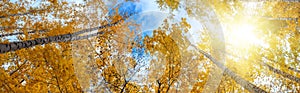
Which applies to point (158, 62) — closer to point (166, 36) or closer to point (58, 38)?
point (166, 36)

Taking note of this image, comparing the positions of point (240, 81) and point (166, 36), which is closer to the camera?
point (240, 81)

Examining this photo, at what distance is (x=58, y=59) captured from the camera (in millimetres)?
9008

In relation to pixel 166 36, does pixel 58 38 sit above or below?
above

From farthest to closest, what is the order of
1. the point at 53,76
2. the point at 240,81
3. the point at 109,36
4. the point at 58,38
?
the point at 109,36, the point at 53,76, the point at 58,38, the point at 240,81

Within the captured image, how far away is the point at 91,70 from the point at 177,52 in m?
4.10

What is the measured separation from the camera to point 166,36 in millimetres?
11570

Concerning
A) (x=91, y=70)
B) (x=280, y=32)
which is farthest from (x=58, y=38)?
(x=280, y=32)

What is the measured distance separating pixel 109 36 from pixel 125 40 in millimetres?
983

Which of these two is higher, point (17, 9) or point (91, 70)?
point (17, 9)

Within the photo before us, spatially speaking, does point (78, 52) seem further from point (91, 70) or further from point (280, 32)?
point (280, 32)

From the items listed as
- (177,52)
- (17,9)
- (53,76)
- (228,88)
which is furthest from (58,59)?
(228,88)

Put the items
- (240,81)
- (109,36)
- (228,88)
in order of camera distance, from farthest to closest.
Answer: (109,36)
(228,88)
(240,81)

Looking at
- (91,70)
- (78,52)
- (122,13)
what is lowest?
(91,70)

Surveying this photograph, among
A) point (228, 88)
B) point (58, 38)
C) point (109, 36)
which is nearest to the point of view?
point (58, 38)
